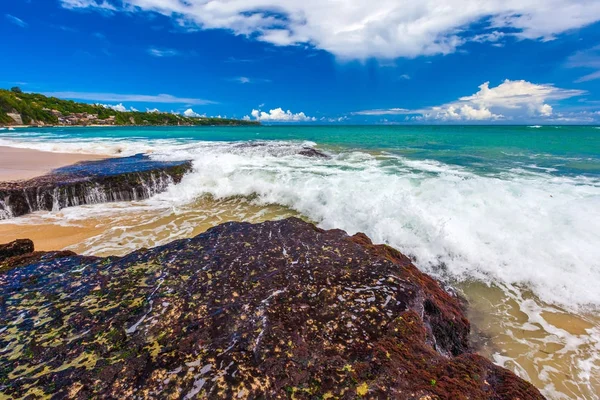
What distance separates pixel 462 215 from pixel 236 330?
26.6 ft

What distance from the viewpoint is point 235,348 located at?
2527mm

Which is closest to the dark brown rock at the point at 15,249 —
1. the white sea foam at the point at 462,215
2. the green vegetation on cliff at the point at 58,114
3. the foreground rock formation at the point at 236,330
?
the foreground rock formation at the point at 236,330

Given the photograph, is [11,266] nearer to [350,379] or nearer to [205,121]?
[350,379]

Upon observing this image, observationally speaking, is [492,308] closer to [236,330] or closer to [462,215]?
[462,215]

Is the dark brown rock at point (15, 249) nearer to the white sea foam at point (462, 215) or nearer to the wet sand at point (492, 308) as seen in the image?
the wet sand at point (492, 308)

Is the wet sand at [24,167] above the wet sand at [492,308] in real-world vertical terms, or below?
above

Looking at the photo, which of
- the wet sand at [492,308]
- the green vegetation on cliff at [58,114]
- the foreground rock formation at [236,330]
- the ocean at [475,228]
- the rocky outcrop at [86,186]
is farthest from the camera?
the green vegetation on cliff at [58,114]

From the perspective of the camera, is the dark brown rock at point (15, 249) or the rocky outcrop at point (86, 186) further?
the rocky outcrop at point (86, 186)

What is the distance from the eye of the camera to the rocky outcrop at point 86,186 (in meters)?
9.84

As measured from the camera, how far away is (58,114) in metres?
90.2

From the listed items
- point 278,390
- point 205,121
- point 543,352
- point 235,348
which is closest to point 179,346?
point 235,348

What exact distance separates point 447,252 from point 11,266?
867 centimetres

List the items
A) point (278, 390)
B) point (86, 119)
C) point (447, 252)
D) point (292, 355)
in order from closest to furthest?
point (278, 390)
point (292, 355)
point (447, 252)
point (86, 119)

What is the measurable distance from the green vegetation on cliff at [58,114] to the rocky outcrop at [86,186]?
96.4 meters
